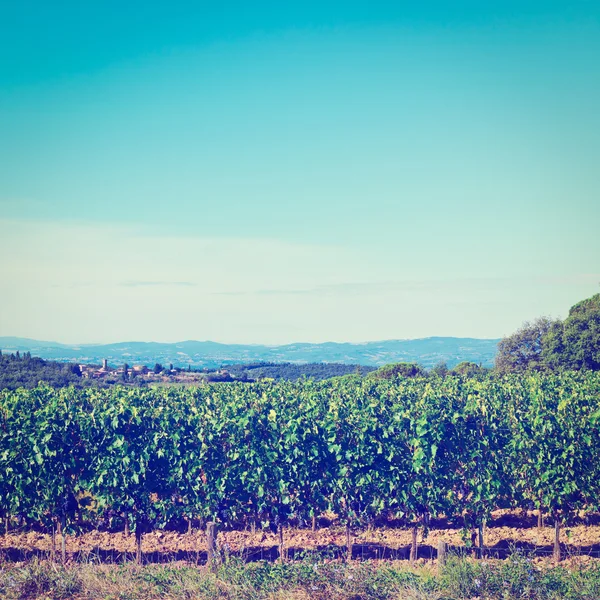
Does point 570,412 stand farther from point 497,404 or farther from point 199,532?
point 199,532

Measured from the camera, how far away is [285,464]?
11.3 meters

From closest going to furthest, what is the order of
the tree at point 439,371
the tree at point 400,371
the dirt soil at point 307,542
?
the dirt soil at point 307,542 < the tree at point 439,371 < the tree at point 400,371

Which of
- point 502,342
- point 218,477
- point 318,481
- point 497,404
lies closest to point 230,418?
point 218,477

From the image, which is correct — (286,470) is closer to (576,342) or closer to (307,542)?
(307,542)

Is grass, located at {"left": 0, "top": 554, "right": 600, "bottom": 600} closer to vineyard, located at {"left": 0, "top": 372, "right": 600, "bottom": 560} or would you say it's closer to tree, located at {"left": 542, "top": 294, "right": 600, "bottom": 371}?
vineyard, located at {"left": 0, "top": 372, "right": 600, "bottom": 560}

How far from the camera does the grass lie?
286 inches

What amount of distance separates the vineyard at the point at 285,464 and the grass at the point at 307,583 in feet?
8.90

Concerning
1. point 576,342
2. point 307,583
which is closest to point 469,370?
point 576,342

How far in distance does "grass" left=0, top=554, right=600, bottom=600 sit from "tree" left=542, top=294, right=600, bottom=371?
114 ft

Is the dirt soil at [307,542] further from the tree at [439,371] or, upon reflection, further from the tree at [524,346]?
the tree at [524,346]

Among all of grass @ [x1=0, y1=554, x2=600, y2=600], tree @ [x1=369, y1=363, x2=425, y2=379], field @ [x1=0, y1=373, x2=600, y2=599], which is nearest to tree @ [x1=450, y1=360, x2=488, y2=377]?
tree @ [x1=369, y1=363, x2=425, y2=379]

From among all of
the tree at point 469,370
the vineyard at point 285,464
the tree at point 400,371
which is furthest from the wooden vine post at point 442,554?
the tree at point 400,371

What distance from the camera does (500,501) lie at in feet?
39.4

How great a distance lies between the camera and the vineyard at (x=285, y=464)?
35.9 ft
